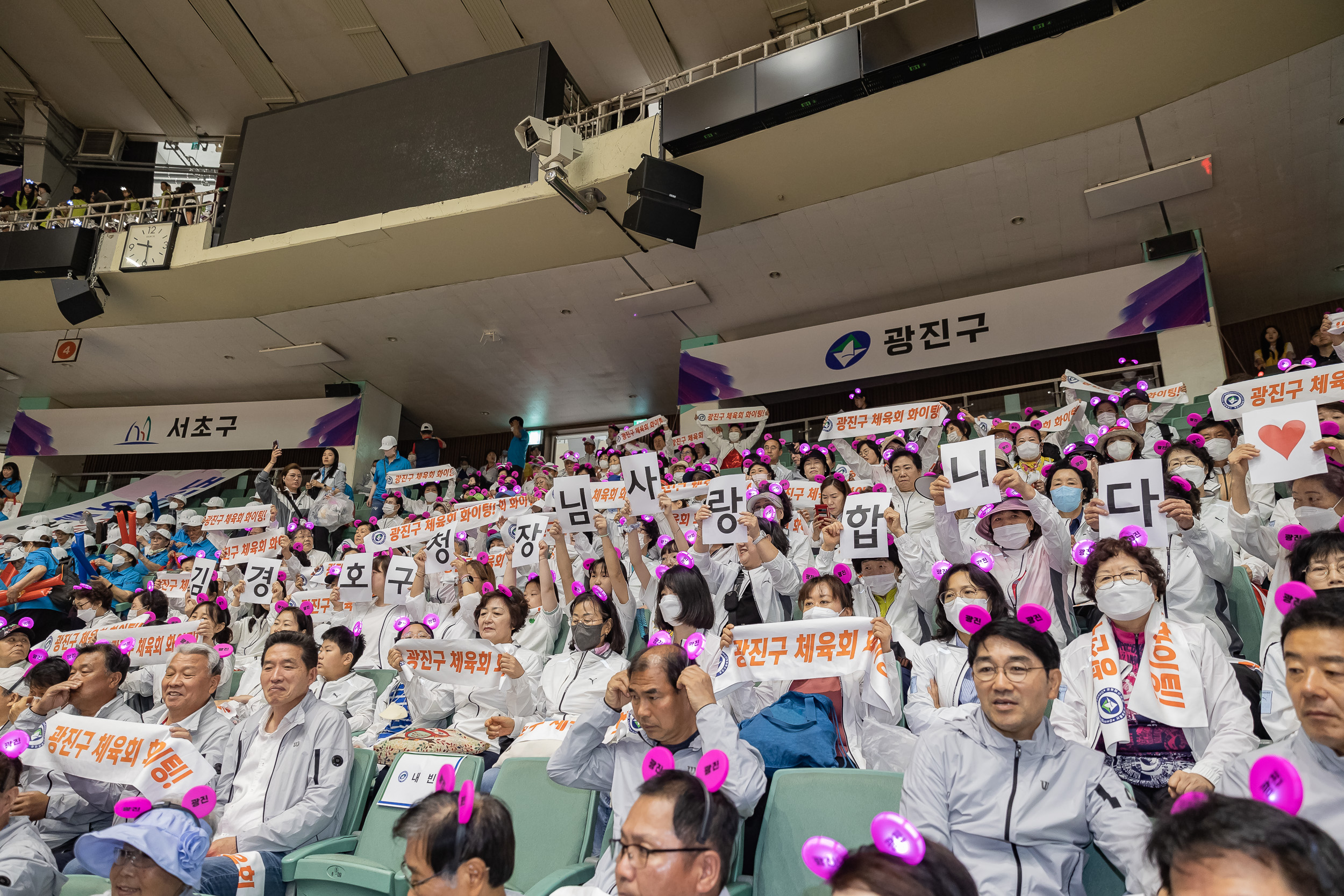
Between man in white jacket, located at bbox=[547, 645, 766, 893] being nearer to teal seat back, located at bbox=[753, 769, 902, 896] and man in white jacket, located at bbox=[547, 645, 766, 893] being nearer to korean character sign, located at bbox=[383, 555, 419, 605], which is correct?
teal seat back, located at bbox=[753, 769, 902, 896]

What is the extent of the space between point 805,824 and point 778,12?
10262mm

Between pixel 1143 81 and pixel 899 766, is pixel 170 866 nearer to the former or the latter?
pixel 899 766

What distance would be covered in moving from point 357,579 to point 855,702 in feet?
12.2

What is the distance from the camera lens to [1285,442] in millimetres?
3145

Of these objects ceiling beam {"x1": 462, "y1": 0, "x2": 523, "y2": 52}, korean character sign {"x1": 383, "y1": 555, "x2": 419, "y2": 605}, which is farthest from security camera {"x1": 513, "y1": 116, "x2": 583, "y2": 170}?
korean character sign {"x1": 383, "y1": 555, "x2": 419, "y2": 605}

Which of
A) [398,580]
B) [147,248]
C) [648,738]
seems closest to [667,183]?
[398,580]

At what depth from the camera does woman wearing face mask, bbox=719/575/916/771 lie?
2.68 meters

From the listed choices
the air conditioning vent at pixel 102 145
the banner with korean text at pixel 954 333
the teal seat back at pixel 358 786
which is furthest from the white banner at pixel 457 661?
the air conditioning vent at pixel 102 145

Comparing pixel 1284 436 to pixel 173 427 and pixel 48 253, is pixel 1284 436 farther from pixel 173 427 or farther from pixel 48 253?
pixel 173 427

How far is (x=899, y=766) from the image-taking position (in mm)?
2662

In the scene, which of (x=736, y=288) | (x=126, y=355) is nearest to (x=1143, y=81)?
(x=736, y=288)

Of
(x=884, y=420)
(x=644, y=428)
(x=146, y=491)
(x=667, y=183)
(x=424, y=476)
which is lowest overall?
(x=884, y=420)

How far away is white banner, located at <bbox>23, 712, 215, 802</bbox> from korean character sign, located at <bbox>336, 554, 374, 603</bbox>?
2428 millimetres

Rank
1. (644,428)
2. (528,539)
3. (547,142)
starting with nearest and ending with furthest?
(528,539) → (547,142) → (644,428)
